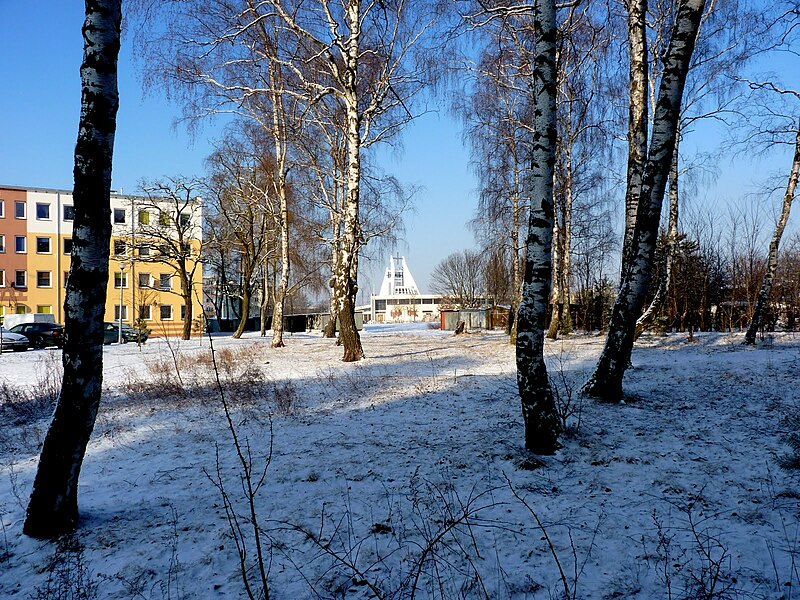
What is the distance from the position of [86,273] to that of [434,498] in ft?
10.1

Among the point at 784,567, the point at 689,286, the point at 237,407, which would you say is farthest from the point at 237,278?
the point at 784,567

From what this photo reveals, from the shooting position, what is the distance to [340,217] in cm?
1911

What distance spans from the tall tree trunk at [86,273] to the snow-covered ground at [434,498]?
0.45 m

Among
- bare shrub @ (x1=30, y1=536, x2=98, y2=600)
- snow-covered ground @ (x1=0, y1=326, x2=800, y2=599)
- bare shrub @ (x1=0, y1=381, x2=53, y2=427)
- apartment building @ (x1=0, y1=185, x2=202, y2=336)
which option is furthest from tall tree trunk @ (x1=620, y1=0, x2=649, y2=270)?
apartment building @ (x1=0, y1=185, x2=202, y2=336)

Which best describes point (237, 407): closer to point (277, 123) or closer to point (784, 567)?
point (784, 567)

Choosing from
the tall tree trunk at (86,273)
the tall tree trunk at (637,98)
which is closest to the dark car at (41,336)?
the tall tree trunk at (86,273)

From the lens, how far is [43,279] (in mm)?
41469

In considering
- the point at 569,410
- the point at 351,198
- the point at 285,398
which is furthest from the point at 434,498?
the point at 351,198

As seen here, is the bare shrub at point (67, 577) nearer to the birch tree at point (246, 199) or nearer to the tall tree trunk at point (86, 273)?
the tall tree trunk at point (86, 273)

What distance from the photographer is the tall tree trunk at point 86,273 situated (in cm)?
362

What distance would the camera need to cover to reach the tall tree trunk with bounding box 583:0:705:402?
20.3 feet

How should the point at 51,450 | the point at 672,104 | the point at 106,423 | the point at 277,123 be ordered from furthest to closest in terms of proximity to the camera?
the point at 277,123 → the point at 106,423 → the point at 672,104 → the point at 51,450

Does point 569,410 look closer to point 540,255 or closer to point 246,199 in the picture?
point 540,255

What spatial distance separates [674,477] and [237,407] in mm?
5820
